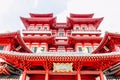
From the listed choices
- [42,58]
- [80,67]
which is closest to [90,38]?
[80,67]

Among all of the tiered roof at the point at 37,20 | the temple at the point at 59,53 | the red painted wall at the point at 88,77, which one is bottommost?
the red painted wall at the point at 88,77

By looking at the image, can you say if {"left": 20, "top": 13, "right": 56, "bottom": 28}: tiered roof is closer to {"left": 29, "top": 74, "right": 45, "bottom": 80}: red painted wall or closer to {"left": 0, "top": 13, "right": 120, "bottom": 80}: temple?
{"left": 0, "top": 13, "right": 120, "bottom": 80}: temple

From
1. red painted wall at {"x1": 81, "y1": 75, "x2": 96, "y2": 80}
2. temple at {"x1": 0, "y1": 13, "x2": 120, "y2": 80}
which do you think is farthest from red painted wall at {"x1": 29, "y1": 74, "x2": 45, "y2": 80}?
red painted wall at {"x1": 81, "y1": 75, "x2": 96, "y2": 80}

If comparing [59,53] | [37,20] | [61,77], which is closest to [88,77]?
[61,77]

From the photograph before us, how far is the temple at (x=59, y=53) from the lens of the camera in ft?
43.0

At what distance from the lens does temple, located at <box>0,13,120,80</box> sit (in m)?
13.1

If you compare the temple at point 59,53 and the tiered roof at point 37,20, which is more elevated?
the tiered roof at point 37,20

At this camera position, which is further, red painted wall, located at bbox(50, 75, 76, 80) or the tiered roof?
the tiered roof

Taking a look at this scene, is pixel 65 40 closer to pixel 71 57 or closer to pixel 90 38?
pixel 90 38

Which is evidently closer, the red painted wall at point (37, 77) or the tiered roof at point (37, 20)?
the red painted wall at point (37, 77)

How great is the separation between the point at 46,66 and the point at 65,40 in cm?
1308

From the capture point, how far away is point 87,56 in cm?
1300

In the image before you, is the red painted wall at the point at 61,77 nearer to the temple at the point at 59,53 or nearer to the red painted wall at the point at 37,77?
the temple at the point at 59,53

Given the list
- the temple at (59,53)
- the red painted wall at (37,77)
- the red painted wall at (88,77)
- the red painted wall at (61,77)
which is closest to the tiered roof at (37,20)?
the temple at (59,53)
